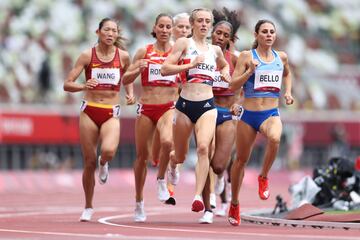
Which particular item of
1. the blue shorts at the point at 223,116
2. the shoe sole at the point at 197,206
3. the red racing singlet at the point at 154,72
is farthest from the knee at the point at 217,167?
the shoe sole at the point at 197,206

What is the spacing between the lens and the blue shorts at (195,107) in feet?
52.2

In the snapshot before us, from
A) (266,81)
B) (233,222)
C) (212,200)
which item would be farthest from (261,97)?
(212,200)

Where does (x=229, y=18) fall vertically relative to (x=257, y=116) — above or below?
above

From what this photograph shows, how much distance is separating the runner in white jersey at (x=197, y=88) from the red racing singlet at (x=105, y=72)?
49.5 inches

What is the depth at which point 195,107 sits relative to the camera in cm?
1593

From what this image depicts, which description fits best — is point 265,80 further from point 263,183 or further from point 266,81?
point 263,183

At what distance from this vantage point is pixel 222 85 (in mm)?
17719

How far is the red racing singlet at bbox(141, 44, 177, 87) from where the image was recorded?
1719 centimetres

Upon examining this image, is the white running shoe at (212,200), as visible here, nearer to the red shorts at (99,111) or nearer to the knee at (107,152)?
the knee at (107,152)

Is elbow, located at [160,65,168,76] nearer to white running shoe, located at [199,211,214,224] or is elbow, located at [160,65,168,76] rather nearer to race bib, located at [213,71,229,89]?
race bib, located at [213,71,229,89]

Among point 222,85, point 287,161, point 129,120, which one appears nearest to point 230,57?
point 222,85

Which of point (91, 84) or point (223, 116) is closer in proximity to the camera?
point (91, 84)

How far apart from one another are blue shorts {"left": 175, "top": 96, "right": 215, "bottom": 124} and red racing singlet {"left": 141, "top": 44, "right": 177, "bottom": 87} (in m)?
1.27

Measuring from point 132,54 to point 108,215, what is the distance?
2178cm
